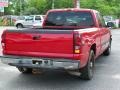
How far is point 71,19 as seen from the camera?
391 inches

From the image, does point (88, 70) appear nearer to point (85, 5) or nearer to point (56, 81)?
point (56, 81)

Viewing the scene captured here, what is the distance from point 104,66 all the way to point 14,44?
366 cm

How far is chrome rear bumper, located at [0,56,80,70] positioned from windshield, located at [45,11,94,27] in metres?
2.68

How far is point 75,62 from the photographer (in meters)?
7.25

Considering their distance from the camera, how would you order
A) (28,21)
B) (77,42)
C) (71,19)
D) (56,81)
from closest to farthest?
(77,42) → (56,81) → (71,19) → (28,21)

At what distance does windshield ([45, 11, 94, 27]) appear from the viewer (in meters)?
9.75

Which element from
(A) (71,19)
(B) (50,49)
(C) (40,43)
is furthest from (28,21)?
(B) (50,49)

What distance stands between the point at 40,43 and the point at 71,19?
2624 mm

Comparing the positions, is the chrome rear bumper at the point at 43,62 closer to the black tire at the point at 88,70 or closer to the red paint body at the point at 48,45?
the red paint body at the point at 48,45

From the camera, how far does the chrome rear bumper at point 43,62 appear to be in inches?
285

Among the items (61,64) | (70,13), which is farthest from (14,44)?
(70,13)

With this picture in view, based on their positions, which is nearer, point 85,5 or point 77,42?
point 77,42

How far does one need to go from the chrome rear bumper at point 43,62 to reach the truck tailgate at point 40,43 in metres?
0.12

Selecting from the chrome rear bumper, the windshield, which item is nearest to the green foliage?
the windshield
